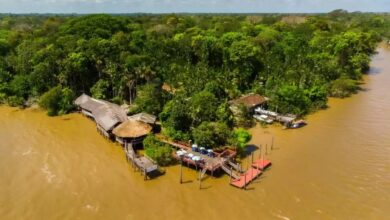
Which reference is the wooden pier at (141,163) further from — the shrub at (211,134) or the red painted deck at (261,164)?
the red painted deck at (261,164)

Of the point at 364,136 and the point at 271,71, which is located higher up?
the point at 271,71

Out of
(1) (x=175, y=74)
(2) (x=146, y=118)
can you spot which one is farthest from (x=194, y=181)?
(1) (x=175, y=74)

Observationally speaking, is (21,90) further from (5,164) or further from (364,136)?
(364,136)

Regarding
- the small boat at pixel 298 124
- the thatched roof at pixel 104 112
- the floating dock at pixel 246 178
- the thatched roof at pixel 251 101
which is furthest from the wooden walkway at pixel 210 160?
the small boat at pixel 298 124

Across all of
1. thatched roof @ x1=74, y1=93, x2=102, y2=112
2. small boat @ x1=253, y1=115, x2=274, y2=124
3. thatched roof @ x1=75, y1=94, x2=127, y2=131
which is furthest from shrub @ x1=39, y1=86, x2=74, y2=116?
small boat @ x1=253, y1=115, x2=274, y2=124

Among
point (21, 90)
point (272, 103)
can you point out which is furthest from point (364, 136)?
point (21, 90)

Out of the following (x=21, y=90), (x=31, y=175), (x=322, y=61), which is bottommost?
(x=31, y=175)
